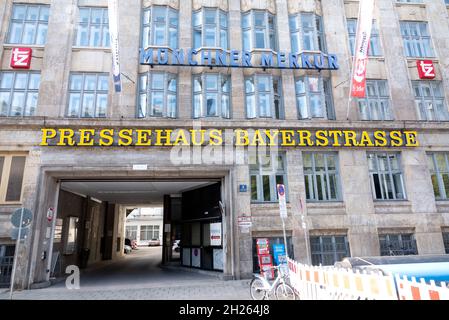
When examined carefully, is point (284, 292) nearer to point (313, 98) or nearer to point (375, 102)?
point (313, 98)

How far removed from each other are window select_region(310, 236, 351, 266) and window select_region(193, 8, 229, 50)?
1150 cm

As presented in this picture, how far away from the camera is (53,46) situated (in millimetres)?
15477

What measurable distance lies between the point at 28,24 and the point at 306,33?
15.4 m

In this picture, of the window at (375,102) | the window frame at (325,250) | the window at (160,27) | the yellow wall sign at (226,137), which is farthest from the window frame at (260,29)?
the window frame at (325,250)

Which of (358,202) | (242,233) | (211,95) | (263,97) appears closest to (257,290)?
(242,233)

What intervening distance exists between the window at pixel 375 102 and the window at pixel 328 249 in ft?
22.6

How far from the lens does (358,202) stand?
1509cm

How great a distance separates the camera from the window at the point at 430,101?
1706 centimetres

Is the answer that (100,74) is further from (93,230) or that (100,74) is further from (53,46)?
(93,230)

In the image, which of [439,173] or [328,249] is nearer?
[328,249]

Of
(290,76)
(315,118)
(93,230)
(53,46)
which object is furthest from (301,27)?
(93,230)

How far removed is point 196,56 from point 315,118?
23.9 feet
